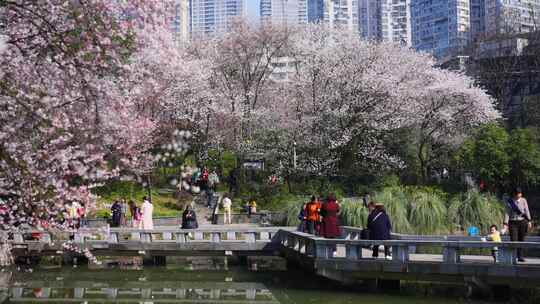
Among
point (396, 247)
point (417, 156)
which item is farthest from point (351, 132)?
point (396, 247)

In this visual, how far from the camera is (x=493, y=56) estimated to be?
5897 cm

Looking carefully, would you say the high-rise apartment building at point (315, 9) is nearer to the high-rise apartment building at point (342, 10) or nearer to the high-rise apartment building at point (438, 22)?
the high-rise apartment building at point (342, 10)

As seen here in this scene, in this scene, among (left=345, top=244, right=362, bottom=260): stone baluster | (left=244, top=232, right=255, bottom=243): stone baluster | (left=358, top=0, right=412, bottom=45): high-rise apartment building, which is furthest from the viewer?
(left=358, top=0, right=412, bottom=45): high-rise apartment building

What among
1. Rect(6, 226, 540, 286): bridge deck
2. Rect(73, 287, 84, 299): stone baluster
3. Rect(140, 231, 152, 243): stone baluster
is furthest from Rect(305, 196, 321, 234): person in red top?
Rect(73, 287, 84, 299): stone baluster

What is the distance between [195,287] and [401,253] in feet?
20.5

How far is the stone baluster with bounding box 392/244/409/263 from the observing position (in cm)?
1686

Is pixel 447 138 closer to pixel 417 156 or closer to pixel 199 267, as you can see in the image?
pixel 417 156

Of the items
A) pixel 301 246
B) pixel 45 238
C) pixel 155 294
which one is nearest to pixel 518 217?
pixel 301 246

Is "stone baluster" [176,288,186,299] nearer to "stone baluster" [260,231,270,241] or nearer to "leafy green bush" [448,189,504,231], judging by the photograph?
"stone baluster" [260,231,270,241]

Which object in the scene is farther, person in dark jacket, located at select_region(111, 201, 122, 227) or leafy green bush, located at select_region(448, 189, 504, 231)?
person in dark jacket, located at select_region(111, 201, 122, 227)

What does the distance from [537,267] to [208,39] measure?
3425cm

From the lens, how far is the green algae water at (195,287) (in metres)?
17.7

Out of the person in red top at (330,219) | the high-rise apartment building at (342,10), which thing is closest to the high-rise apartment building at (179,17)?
the person in red top at (330,219)

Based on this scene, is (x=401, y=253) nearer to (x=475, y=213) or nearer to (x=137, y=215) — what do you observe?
(x=475, y=213)
